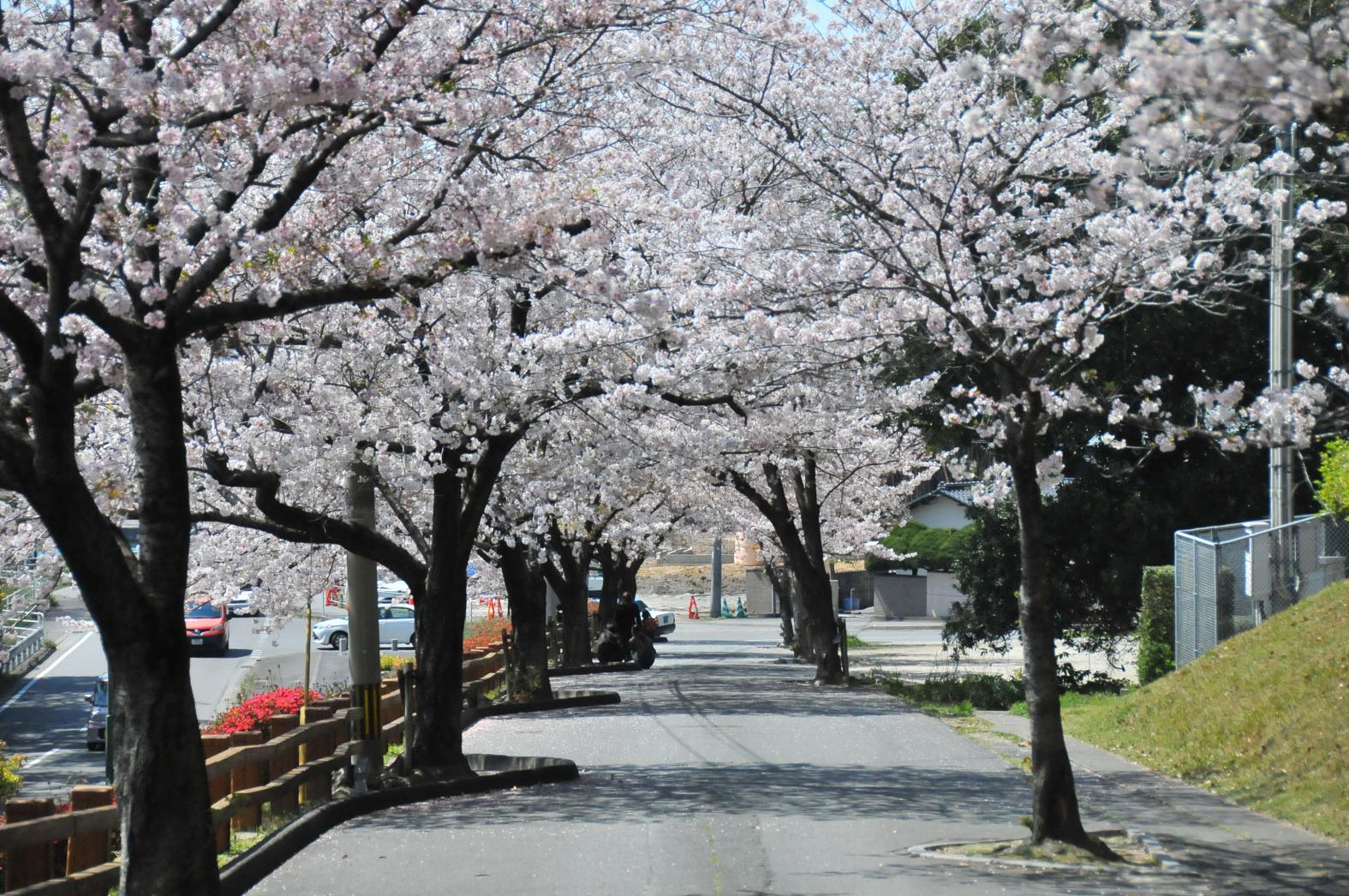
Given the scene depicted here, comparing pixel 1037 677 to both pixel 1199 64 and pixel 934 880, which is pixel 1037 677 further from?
pixel 1199 64

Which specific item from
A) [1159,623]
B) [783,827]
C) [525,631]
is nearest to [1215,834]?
[783,827]

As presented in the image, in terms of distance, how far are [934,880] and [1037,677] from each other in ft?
5.87

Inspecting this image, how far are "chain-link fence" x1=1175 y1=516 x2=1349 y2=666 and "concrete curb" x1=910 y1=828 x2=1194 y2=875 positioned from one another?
935 centimetres

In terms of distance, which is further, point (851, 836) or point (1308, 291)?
point (1308, 291)

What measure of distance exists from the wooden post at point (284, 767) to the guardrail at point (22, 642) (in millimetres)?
24392

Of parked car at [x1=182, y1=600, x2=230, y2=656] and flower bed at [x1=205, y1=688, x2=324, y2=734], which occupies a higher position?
flower bed at [x1=205, y1=688, x2=324, y2=734]

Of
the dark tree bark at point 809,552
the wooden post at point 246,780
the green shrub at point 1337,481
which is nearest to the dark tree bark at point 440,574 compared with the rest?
the wooden post at point 246,780

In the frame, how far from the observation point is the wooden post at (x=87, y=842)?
9289 millimetres

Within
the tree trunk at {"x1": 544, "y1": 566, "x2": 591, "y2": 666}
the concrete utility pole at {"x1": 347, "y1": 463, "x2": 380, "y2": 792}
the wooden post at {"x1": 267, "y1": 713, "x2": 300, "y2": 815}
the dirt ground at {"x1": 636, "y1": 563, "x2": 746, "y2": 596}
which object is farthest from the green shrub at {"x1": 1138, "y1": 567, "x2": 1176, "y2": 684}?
the dirt ground at {"x1": 636, "y1": 563, "x2": 746, "y2": 596}

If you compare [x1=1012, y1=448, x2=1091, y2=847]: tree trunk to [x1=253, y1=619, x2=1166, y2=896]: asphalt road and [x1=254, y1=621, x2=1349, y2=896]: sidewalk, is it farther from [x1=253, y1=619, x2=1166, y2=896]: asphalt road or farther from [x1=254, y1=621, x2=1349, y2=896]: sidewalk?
[x1=253, y1=619, x2=1166, y2=896]: asphalt road

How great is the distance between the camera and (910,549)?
189 ft

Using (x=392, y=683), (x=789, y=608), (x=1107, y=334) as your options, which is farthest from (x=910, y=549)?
(x=392, y=683)

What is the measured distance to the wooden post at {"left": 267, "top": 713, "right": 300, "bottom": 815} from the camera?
13227 mm

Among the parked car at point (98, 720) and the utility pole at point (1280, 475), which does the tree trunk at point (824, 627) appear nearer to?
the utility pole at point (1280, 475)
